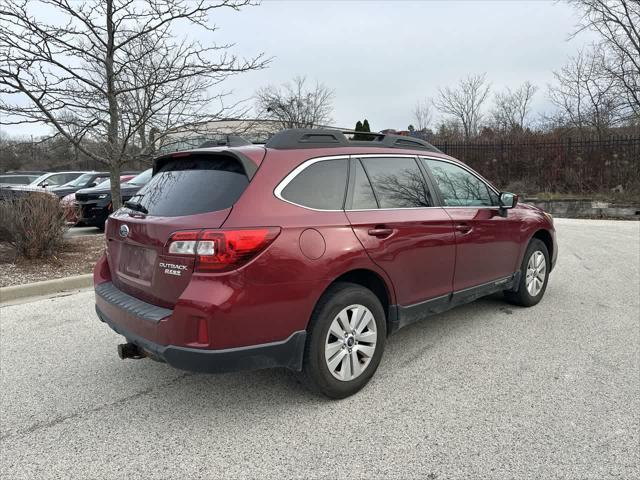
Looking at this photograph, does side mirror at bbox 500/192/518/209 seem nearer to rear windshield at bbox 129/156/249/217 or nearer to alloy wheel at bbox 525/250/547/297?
alloy wheel at bbox 525/250/547/297

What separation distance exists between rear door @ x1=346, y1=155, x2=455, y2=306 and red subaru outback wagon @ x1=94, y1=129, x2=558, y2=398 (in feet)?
0.04

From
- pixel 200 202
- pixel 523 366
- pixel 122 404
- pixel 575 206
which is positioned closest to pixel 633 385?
pixel 523 366

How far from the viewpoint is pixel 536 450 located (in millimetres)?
2555

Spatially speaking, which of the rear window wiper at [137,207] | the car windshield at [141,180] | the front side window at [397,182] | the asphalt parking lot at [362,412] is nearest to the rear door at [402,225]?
the front side window at [397,182]

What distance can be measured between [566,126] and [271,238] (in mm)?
26004

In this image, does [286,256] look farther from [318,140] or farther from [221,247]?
[318,140]

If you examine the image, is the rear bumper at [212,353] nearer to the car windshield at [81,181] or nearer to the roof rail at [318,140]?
the roof rail at [318,140]

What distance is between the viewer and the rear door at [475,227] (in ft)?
13.3

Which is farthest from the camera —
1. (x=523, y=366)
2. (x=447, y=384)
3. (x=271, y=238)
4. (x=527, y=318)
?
(x=527, y=318)

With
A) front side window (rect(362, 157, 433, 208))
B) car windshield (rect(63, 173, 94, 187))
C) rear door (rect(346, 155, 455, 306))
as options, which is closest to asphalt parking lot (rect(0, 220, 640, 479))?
rear door (rect(346, 155, 455, 306))

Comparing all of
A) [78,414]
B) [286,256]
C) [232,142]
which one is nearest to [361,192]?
[286,256]

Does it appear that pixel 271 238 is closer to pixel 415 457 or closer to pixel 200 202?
pixel 200 202

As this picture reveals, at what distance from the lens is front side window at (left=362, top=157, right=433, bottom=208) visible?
3.52 metres

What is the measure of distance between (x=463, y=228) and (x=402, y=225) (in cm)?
85
